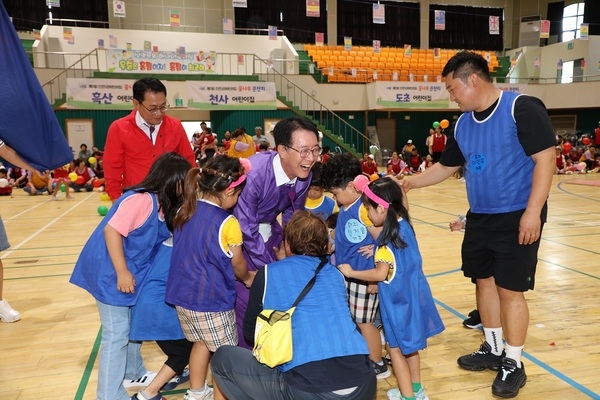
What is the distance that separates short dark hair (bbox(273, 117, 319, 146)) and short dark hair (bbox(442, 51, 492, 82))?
811 millimetres

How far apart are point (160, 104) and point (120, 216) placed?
128cm

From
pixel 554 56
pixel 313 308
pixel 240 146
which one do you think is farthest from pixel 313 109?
pixel 313 308

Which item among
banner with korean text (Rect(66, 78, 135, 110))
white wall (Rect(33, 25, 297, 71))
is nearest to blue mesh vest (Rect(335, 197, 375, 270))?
banner with korean text (Rect(66, 78, 135, 110))

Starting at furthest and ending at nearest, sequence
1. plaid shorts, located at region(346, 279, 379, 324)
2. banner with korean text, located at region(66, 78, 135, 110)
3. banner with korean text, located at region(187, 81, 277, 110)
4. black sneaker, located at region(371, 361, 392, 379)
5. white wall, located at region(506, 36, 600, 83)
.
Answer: white wall, located at region(506, 36, 600, 83), banner with korean text, located at region(187, 81, 277, 110), banner with korean text, located at region(66, 78, 135, 110), black sneaker, located at region(371, 361, 392, 379), plaid shorts, located at region(346, 279, 379, 324)

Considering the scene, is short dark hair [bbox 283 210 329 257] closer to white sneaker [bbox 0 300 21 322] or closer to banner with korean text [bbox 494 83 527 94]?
white sneaker [bbox 0 300 21 322]

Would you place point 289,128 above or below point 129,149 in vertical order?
above

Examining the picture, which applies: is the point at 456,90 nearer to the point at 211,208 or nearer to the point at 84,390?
the point at 211,208

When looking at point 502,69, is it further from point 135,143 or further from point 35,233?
point 135,143

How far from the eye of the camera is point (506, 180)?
2.72 metres

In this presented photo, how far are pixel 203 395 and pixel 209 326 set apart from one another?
1.62 feet

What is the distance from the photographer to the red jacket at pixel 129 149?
3596 mm

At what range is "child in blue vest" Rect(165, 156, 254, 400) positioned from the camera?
2348 mm

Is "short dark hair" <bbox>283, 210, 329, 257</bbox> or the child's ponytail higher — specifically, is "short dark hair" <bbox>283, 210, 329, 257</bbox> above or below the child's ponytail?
below

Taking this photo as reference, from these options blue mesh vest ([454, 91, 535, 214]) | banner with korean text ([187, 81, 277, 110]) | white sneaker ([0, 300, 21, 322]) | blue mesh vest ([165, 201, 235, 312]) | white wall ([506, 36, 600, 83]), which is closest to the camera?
blue mesh vest ([165, 201, 235, 312])
